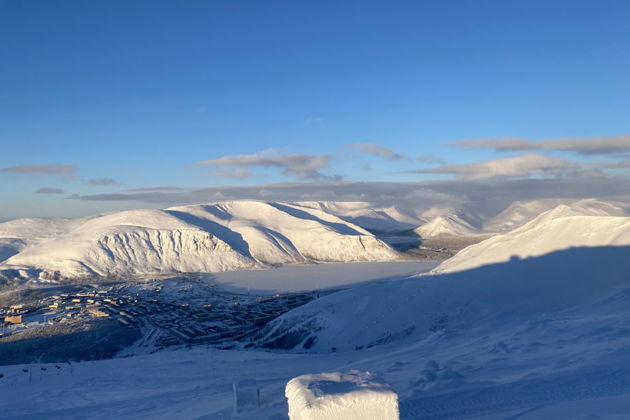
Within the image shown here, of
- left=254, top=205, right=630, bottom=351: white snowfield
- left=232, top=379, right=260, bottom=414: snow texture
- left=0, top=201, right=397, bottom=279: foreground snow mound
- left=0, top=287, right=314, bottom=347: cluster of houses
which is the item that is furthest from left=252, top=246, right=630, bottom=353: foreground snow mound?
left=0, top=201, right=397, bottom=279: foreground snow mound

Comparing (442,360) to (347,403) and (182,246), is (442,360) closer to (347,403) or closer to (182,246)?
(347,403)

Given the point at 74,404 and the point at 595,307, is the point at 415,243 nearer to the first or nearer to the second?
the point at 595,307

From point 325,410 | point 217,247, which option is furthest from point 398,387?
point 217,247

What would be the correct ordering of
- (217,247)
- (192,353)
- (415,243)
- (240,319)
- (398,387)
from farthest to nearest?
(415,243) → (217,247) → (240,319) → (192,353) → (398,387)

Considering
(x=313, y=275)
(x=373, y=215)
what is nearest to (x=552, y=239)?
(x=313, y=275)

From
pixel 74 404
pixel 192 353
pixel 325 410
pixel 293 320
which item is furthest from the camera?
pixel 293 320

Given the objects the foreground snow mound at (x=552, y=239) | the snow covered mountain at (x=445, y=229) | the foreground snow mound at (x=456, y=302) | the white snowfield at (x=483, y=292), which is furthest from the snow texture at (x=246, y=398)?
the snow covered mountain at (x=445, y=229)
